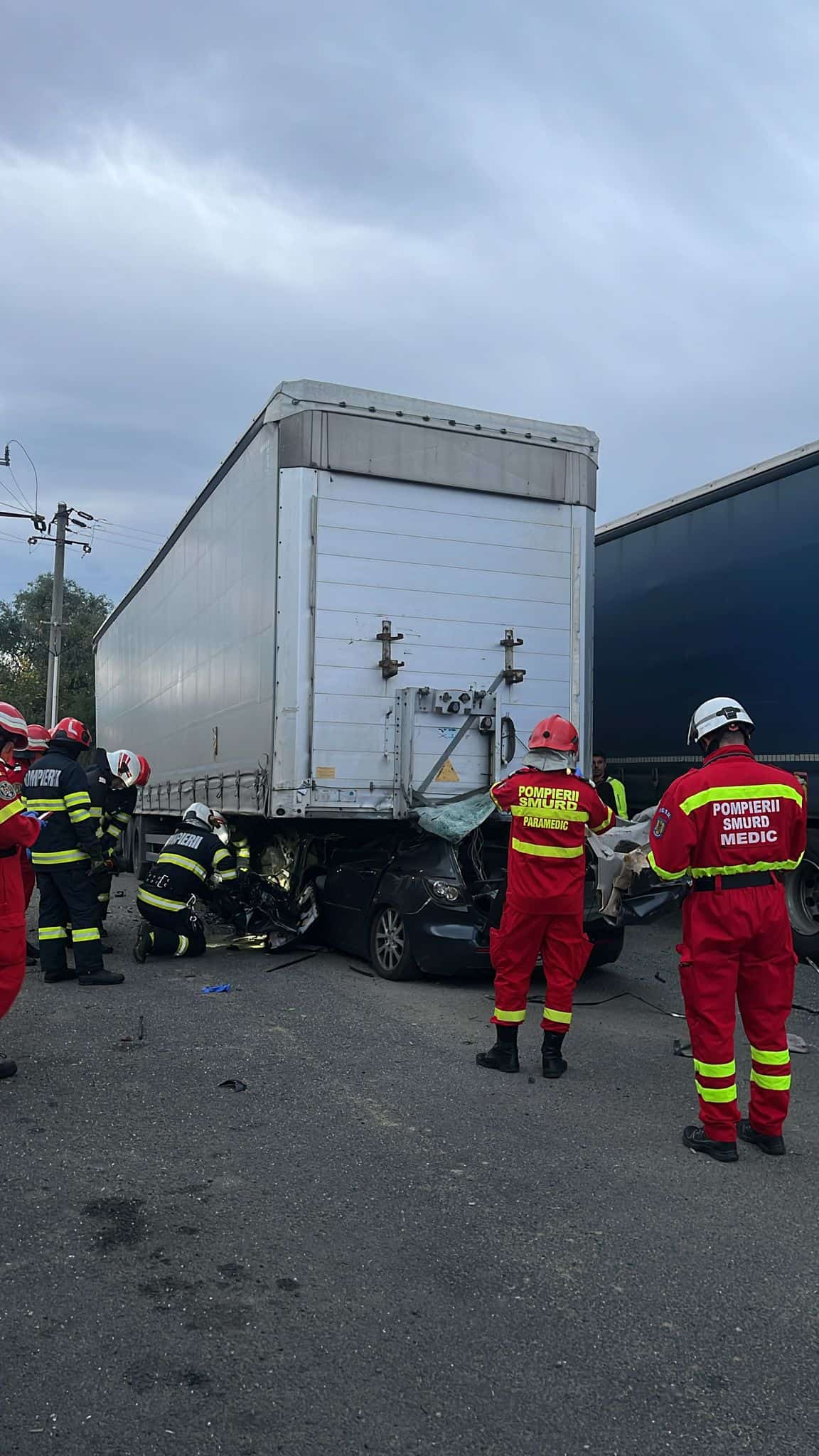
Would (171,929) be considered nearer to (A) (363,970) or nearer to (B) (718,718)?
(A) (363,970)

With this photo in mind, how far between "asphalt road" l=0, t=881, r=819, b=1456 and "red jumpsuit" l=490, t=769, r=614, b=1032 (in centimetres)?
43

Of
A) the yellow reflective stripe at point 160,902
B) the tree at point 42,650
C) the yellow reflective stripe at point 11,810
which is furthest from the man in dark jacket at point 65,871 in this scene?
the tree at point 42,650

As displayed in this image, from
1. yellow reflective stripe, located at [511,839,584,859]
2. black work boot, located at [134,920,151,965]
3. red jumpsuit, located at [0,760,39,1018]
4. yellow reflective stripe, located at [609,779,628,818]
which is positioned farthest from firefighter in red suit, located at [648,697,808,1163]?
yellow reflective stripe, located at [609,779,628,818]

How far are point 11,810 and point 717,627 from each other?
683cm

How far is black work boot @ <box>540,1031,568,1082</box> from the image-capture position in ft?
18.6

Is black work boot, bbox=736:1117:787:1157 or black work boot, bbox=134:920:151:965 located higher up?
black work boot, bbox=134:920:151:965

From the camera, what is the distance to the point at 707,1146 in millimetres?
4551

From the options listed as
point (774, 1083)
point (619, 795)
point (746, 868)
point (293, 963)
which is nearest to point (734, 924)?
point (746, 868)

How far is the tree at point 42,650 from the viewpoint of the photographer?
140ft

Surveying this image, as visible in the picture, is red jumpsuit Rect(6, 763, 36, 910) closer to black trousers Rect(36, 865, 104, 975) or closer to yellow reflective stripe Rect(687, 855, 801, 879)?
black trousers Rect(36, 865, 104, 975)

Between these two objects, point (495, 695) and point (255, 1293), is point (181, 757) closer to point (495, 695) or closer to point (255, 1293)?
point (495, 695)

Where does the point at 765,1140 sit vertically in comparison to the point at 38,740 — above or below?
below

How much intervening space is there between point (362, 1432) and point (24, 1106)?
9.52ft

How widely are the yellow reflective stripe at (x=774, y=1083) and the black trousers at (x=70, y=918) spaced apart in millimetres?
4886
